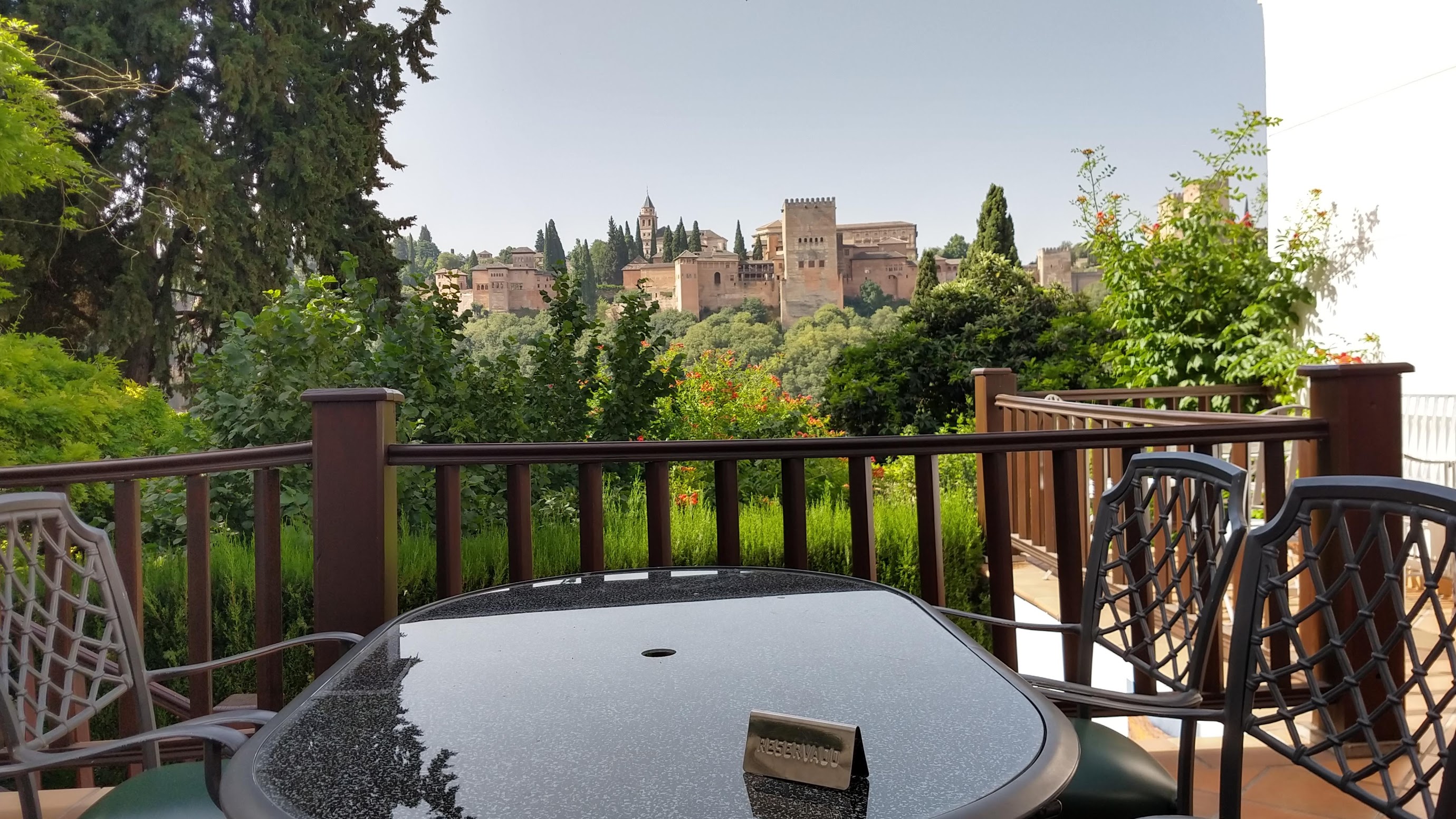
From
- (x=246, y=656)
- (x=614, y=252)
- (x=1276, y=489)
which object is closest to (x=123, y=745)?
(x=246, y=656)

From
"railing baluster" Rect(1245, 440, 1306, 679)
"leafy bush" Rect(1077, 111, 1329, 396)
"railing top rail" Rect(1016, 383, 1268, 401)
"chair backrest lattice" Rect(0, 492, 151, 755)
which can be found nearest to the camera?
"chair backrest lattice" Rect(0, 492, 151, 755)

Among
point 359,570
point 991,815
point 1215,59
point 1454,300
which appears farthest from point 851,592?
point 1215,59

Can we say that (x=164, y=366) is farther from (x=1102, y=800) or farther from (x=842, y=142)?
(x=842, y=142)

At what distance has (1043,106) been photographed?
22.3m

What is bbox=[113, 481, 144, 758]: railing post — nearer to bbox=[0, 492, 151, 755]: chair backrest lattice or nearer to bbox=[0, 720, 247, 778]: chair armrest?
bbox=[0, 492, 151, 755]: chair backrest lattice

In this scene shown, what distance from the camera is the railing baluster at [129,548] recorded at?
6.37 ft

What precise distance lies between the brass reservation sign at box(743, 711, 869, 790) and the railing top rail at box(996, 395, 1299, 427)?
1.77 m

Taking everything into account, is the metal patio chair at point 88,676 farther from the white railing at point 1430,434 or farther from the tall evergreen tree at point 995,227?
the tall evergreen tree at point 995,227

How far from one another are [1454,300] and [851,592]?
5127 millimetres

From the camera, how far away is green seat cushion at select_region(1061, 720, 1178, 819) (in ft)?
4.17

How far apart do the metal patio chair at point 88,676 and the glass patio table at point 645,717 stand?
0.27 meters

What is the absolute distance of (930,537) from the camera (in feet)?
7.16

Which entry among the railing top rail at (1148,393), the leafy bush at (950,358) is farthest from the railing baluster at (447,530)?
the leafy bush at (950,358)

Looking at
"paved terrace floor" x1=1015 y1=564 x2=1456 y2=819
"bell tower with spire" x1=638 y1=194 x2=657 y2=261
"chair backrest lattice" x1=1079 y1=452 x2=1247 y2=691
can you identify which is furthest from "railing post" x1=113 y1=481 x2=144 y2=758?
"bell tower with spire" x1=638 y1=194 x2=657 y2=261
